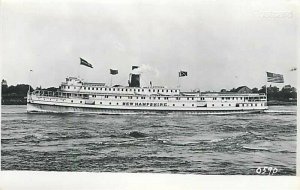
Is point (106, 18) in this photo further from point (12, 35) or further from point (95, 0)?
point (12, 35)

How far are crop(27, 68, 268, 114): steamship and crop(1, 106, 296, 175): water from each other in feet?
0.08

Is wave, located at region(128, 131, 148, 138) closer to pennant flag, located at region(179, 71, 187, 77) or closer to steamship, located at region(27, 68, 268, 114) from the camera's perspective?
steamship, located at region(27, 68, 268, 114)

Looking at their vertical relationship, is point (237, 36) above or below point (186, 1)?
below

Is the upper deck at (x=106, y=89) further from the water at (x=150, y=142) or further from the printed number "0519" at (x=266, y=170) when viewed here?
the printed number "0519" at (x=266, y=170)

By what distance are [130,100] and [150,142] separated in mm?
141

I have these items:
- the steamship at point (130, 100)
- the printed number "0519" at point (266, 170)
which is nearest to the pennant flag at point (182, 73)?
the steamship at point (130, 100)

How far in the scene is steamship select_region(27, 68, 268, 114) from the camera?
1.29 m

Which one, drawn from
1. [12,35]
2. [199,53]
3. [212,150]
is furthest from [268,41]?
[12,35]

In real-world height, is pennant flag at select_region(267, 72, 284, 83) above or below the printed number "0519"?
above

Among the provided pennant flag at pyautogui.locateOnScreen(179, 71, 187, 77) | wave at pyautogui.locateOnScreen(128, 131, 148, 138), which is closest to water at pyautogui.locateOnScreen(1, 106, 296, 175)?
wave at pyautogui.locateOnScreen(128, 131, 148, 138)

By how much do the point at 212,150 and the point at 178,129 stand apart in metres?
0.12

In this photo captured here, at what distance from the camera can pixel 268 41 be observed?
4.04ft

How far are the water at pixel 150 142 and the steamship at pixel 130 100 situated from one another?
0.08 feet

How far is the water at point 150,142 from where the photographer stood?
1236 mm
